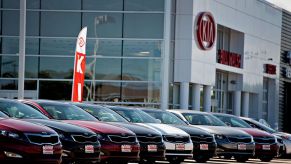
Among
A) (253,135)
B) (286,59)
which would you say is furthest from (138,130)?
(286,59)

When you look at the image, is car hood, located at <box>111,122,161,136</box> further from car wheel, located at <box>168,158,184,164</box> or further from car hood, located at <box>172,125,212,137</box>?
car hood, located at <box>172,125,212,137</box>

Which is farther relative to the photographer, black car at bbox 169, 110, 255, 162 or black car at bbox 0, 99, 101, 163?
black car at bbox 169, 110, 255, 162

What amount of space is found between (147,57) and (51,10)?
4.87 meters

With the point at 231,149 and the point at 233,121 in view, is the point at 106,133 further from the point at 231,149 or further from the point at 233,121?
the point at 233,121

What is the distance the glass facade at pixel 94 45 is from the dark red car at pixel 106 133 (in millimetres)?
20184

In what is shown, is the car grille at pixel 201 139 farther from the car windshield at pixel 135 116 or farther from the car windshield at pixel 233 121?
the car windshield at pixel 233 121

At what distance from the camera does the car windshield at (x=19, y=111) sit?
16962 mm

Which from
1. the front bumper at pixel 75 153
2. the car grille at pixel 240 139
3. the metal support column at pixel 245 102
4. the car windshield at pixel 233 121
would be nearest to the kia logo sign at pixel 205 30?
the metal support column at pixel 245 102

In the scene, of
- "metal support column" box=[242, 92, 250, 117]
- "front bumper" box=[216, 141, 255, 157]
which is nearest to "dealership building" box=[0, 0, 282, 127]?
"metal support column" box=[242, 92, 250, 117]

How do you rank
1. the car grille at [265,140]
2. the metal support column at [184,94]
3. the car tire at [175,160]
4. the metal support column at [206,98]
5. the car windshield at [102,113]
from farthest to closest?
1. the metal support column at [206,98]
2. the metal support column at [184,94]
3. the car grille at [265,140]
4. the car tire at [175,160]
5. the car windshield at [102,113]

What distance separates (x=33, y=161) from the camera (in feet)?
50.2

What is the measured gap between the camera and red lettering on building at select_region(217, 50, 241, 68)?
147 ft

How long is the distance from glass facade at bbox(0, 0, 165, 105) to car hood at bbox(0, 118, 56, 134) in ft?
76.3

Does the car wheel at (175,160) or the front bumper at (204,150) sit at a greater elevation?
the front bumper at (204,150)
